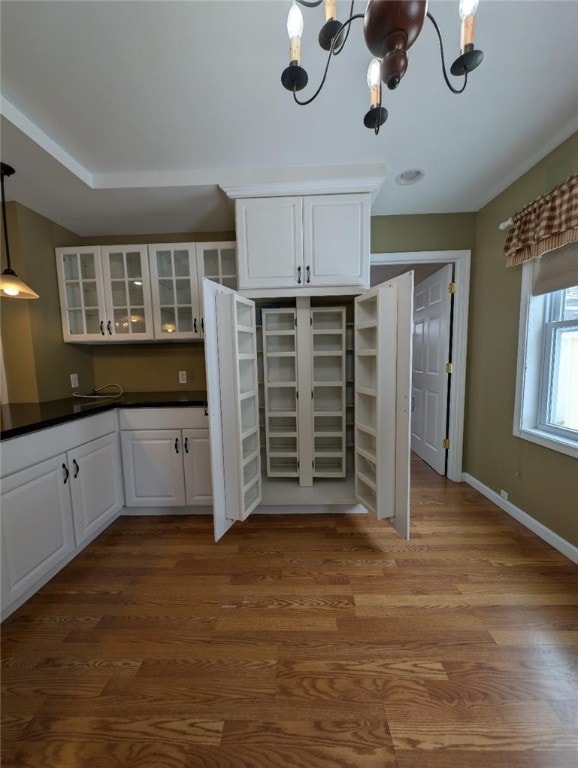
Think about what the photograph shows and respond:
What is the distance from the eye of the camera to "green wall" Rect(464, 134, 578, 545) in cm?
178

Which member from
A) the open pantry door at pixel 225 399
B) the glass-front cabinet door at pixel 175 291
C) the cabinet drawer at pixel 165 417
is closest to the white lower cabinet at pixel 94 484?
the cabinet drawer at pixel 165 417

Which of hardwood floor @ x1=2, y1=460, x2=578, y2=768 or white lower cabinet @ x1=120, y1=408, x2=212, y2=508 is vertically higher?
white lower cabinet @ x1=120, y1=408, x2=212, y2=508

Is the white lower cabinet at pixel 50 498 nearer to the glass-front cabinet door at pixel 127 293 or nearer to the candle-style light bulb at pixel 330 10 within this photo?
the glass-front cabinet door at pixel 127 293

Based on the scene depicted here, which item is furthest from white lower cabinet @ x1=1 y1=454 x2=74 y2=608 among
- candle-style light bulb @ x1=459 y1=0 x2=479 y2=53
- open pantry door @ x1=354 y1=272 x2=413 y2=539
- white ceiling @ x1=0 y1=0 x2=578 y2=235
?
candle-style light bulb @ x1=459 y1=0 x2=479 y2=53

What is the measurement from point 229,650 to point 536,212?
9.88 ft

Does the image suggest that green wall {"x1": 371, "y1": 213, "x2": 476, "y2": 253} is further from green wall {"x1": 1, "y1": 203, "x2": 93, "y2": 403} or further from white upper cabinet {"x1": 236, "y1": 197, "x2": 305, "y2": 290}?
green wall {"x1": 1, "y1": 203, "x2": 93, "y2": 403}

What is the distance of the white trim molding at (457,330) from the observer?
2559 mm

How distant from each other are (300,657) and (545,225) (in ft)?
8.81

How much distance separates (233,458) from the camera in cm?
179

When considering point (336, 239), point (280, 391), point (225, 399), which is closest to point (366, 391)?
point (280, 391)

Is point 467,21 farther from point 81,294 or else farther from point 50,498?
point 81,294

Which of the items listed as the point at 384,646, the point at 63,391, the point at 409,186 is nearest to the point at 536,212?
the point at 409,186

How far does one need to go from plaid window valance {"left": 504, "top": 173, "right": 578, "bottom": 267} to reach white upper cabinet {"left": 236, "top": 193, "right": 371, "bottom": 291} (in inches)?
41.5

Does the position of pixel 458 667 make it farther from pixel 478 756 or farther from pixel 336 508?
Answer: pixel 336 508
